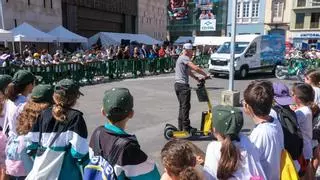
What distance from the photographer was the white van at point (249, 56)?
18422 mm

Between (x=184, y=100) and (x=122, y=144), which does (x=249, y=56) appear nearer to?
(x=184, y=100)

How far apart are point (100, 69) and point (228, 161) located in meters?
14.6

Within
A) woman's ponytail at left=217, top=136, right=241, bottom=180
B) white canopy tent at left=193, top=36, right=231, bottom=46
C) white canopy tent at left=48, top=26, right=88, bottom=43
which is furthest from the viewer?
white canopy tent at left=193, top=36, right=231, bottom=46

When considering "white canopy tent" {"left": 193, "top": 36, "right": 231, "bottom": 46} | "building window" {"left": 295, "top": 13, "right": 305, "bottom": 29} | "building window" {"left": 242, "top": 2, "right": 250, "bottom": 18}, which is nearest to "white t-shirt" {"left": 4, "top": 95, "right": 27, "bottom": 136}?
"white canopy tent" {"left": 193, "top": 36, "right": 231, "bottom": 46}

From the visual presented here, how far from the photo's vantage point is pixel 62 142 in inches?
108

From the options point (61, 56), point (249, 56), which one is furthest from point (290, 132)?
point (61, 56)

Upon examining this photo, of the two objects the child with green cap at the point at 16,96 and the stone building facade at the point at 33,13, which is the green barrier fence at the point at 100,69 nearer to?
the child with green cap at the point at 16,96

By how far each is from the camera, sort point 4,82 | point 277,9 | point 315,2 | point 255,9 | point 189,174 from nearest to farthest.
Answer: point 189,174, point 4,82, point 315,2, point 277,9, point 255,9

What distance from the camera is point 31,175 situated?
2805 mm

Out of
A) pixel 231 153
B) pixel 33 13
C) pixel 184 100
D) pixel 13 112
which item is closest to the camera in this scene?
pixel 231 153

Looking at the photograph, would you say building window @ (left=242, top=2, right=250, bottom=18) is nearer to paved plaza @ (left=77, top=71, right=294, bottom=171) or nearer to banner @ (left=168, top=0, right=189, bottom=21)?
banner @ (left=168, top=0, right=189, bottom=21)

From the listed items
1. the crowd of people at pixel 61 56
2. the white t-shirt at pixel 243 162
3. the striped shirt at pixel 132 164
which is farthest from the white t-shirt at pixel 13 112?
the crowd of people at pixel 61 56

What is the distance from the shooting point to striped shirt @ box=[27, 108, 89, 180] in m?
2.71

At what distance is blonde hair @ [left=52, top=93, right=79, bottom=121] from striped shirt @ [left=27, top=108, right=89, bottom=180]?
0.03 metres
